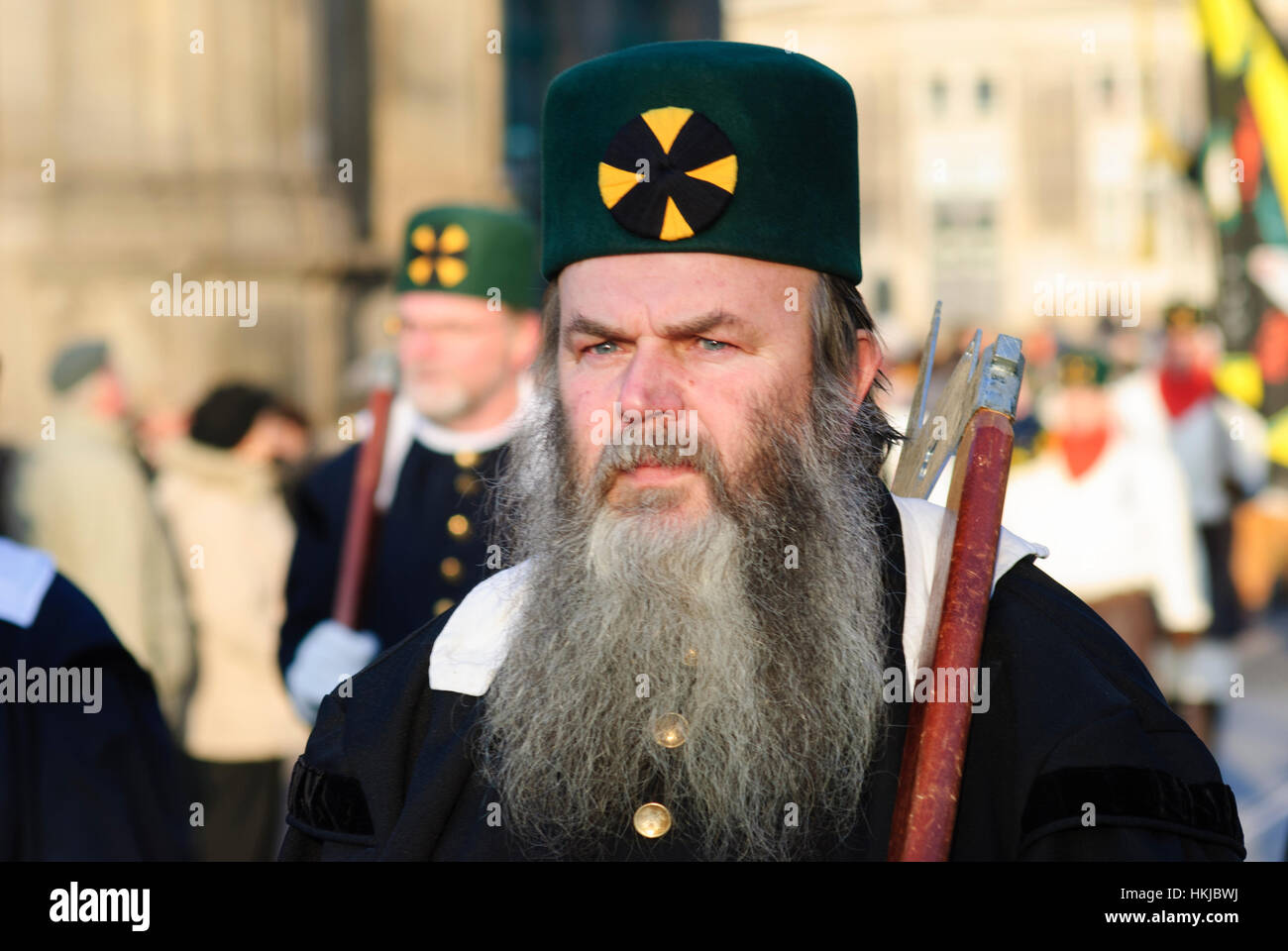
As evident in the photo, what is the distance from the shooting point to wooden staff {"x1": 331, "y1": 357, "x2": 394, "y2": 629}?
5.27 m

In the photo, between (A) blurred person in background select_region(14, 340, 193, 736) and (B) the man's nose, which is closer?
(B) the man's nose

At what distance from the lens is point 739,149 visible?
264 centimetres

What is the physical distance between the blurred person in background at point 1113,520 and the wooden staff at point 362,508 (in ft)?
9.96

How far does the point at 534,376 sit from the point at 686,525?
0.57 metres

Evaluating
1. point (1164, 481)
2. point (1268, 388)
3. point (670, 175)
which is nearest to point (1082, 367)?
point (1164, 481)

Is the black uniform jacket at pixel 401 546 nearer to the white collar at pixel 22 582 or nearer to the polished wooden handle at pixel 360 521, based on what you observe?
the polished wooden handle at pixel 360 521

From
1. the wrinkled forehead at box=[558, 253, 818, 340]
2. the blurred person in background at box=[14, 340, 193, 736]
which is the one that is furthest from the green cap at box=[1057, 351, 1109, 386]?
the wrinkled forehead at box=[558, 253, 818, 340]

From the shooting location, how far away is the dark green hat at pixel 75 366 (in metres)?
6.55

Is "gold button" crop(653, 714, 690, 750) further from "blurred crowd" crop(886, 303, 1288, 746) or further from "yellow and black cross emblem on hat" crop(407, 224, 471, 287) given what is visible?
"blurred crowd" crop(886, 303, 1288, 746)

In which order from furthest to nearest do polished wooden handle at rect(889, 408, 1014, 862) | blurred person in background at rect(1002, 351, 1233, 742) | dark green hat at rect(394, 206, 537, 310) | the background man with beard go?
blurred person in background at rect(1002, 351, 1233, 742), dark green hat at rect(394, 206, 537, 310), the background man with beard, polished wooden handle at rect(889, 408, 1014, 862)

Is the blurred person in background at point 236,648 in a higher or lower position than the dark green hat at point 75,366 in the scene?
lower

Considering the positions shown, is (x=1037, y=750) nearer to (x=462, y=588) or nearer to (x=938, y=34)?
(x=462, y=588)

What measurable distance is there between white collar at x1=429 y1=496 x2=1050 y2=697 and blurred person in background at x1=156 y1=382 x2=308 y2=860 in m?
3.92

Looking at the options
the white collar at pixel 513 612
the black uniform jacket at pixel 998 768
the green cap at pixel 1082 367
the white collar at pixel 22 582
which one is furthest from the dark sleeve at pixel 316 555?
the green cap at pixel 1082 367
